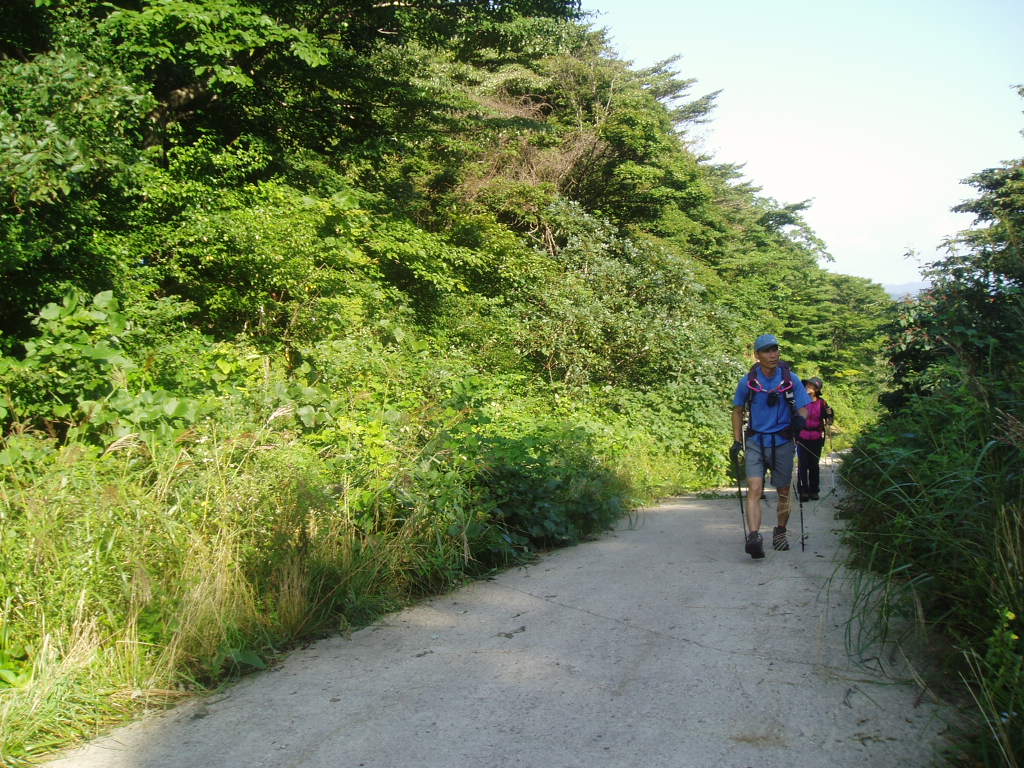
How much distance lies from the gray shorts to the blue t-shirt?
0.34 ft

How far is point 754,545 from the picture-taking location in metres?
6.77

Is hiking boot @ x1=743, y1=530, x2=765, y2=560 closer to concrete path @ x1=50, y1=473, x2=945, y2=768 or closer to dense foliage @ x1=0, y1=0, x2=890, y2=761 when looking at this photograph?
concrete path @ x1=50, y1=473, x2=945, y2=768

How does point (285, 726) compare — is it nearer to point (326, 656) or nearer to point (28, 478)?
point (326, 656)

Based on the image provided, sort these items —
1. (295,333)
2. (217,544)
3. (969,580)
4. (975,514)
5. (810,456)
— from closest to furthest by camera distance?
(969,580), (975,514), (217,544), (810,456), (295,333)

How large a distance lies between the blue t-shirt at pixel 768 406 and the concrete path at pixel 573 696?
5.46 feet

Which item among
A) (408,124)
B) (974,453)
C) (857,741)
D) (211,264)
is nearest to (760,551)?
(974,453)

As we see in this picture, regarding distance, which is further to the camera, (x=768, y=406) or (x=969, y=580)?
(x=768, y=406)

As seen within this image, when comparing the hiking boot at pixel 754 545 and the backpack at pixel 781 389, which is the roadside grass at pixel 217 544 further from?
the backpack at pixel 781 389

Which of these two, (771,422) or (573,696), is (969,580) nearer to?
(573,696)

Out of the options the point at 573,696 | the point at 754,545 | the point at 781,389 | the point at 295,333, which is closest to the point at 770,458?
the point at 781,389

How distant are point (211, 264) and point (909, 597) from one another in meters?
10.9

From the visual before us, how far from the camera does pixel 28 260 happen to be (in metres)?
7.67

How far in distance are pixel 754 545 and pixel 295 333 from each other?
8550 millimetres

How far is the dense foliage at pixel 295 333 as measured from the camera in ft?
15.1
